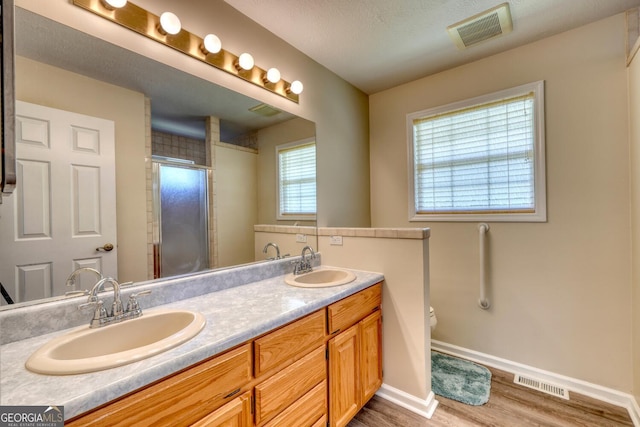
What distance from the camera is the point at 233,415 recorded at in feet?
3.12

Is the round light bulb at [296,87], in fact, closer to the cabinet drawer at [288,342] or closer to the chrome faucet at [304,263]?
the chrome faucet at [304,263]

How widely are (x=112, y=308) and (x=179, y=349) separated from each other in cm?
44

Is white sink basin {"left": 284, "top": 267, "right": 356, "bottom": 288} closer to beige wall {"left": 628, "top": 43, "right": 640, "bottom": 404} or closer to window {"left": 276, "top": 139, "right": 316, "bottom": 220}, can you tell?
window {"left": 276, "top": 139, "right": 316, "bottom": 220}

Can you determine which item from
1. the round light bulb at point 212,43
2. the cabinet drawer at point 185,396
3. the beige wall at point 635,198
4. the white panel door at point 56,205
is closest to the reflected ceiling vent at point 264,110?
the round light bulb at point 212,43

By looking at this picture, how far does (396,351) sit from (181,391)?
142 centimetres

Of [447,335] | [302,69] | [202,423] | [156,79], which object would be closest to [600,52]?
[302,69]

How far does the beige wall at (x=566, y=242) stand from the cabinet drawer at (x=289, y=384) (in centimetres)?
158

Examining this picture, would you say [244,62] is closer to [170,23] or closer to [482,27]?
[170,23]

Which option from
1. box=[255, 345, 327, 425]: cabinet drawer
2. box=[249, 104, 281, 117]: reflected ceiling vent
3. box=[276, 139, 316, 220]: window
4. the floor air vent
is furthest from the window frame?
the floor air vent

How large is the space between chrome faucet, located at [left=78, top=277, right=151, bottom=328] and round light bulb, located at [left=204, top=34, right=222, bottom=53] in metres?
1.28

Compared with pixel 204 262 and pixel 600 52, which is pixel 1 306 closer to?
pixel 204 262

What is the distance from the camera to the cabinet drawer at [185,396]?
27.4 inches

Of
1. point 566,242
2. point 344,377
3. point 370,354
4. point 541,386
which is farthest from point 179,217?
point 541,386

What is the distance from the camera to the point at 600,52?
1809 mm
